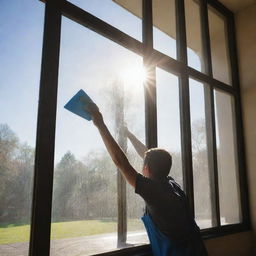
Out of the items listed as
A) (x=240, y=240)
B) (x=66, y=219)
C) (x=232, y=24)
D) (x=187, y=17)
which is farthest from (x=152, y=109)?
(x=232, y=24)

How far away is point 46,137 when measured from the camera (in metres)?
1.45

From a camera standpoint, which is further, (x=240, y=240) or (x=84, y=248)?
(x=240, y=240)

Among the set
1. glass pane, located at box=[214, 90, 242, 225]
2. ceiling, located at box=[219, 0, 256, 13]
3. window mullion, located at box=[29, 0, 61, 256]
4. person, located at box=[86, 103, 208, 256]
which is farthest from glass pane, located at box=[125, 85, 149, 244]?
ceiling, located at box=[219, 0, 256, 13]

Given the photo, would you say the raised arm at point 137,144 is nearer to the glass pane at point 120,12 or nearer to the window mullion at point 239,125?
the glass pane at point 120,12

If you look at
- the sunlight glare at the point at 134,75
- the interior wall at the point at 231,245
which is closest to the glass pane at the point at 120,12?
the sunlight glare at the point at 134,75

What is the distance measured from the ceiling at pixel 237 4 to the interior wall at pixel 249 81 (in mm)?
55

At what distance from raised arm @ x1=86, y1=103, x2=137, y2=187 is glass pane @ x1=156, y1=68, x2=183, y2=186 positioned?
713mm

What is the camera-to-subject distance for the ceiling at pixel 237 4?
319 centimetres

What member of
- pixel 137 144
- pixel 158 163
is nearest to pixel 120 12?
pixel 137 144

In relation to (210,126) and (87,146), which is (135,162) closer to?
Result: (87,146)

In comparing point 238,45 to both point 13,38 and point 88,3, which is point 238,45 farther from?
point 13,38

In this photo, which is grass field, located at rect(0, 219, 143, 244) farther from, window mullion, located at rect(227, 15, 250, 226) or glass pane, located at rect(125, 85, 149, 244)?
window mullion, located at rect(227, 15, 250, 226)

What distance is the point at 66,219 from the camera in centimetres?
152

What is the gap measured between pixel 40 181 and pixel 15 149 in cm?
20
